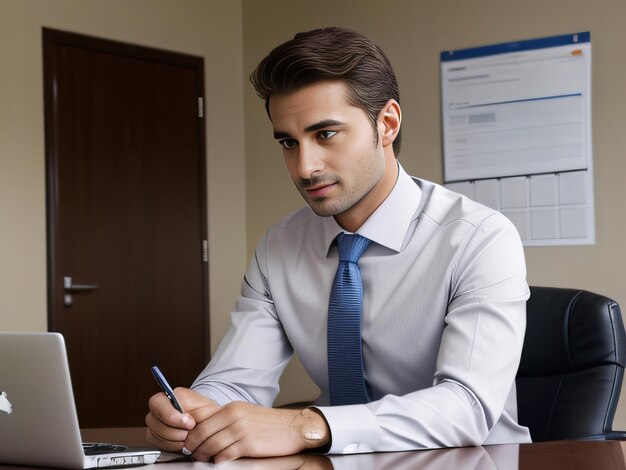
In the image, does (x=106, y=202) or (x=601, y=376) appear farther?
(x=106, y=202)

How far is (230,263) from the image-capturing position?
525 cm

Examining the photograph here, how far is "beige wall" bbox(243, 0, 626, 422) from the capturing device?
406cm

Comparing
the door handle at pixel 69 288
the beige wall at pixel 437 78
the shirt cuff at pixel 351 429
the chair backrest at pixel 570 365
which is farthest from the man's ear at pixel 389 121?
the door handle at pixel 69 288

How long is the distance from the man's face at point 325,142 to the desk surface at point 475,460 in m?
0.54

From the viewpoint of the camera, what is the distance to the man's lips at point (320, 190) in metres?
1.74

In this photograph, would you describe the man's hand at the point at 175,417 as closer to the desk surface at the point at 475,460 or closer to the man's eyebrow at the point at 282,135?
the desk surface at the point at 475,460

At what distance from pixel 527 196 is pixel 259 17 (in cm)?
196

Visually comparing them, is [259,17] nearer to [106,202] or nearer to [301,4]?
[301,4]

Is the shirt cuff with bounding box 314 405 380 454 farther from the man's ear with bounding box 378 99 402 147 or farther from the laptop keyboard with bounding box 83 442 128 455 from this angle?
the man's ear with bounding box 378 99 402 147

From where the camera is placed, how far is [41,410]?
128 centimetres

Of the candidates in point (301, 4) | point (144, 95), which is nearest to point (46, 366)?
point (144, 95)

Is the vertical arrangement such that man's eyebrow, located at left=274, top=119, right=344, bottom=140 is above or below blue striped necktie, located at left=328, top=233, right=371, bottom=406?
above

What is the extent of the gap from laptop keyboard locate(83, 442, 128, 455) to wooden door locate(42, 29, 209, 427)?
3000mm

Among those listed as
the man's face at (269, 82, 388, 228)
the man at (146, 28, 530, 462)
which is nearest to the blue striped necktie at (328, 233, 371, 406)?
the man at (146, 28, 530, 462)
